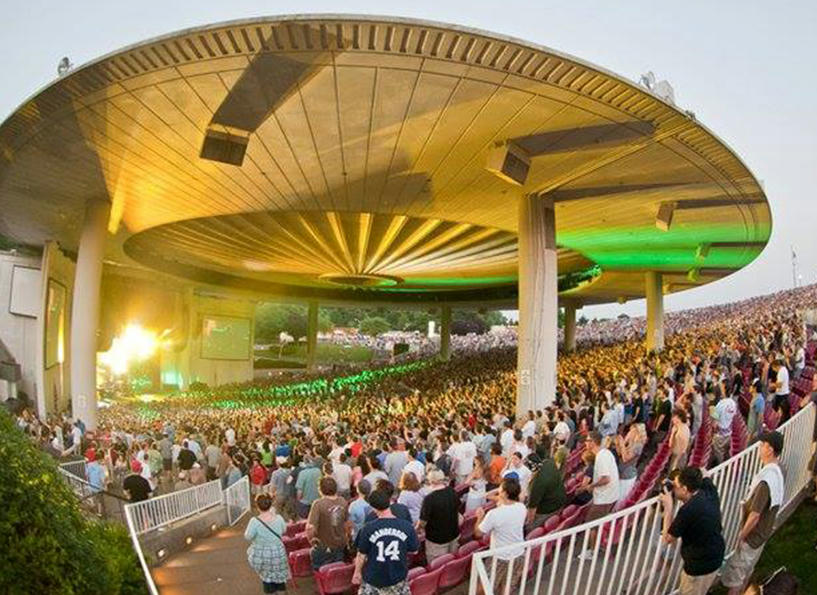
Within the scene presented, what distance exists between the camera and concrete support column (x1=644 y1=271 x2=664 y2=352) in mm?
36562

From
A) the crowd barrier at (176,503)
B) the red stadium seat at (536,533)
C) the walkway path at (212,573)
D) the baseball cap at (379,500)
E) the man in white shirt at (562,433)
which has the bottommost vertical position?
the walkway path at (212,573)

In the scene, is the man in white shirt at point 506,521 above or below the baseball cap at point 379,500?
below

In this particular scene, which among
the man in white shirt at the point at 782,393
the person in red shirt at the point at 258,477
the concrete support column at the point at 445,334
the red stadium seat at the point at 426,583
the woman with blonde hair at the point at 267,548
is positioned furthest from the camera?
the concrete support column at the point at 445,334

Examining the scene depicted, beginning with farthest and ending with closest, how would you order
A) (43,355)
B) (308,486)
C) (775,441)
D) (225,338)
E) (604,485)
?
(225,338) → (43,355) → (308,486) → (604,485) → (775,441)

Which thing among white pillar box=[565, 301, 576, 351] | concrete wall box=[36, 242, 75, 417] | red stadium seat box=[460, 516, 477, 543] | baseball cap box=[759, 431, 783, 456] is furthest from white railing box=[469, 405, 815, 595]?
white pillar box=[565, 301, 576, 351]

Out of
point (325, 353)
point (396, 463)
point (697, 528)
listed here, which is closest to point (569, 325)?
point (325, 353)

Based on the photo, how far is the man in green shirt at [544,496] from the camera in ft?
24.4

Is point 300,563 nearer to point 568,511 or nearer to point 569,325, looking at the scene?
point 568,511

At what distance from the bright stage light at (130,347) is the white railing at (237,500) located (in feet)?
107

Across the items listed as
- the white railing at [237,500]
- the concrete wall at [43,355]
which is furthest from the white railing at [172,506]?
the concrete wall at [43,355]

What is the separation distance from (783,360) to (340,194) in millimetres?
12529

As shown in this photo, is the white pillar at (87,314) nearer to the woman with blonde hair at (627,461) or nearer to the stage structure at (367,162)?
the stage structure at (367,162)

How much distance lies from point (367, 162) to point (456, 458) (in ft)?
28.6

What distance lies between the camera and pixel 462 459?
10.9m
